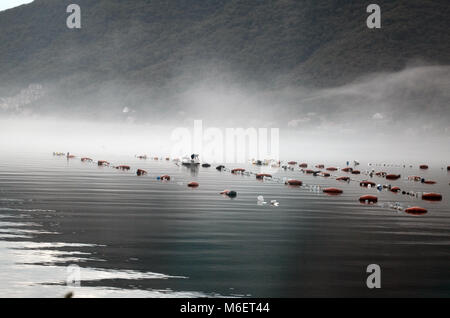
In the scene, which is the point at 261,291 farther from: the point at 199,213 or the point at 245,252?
the point at 199,213

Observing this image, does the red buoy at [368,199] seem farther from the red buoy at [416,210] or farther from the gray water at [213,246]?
the red buoy at [416,210]

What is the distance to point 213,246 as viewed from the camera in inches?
2324

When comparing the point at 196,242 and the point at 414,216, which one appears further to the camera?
the point at 414,216

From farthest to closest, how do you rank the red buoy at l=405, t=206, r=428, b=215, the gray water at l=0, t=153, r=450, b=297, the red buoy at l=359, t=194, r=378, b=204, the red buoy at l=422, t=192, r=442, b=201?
the red buoy at l=422, t=192, r=442, b=201 → the red buoy at l=359, t=194, r=378, b=204 → the red buoy at l=405, t=206, r=428, b=215 → the gray water at l=0, t=153, r=450, b=297

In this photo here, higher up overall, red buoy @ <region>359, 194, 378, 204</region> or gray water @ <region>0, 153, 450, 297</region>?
red buoy @ <region>359, 194, 378, 204</region>

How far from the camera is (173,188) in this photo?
12188cm

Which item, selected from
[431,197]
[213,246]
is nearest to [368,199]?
[431,197]

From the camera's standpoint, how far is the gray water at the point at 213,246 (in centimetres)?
4484

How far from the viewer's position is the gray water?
44.8 m

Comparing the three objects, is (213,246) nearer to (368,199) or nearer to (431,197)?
(368,199)

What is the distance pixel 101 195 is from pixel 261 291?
63302 mm

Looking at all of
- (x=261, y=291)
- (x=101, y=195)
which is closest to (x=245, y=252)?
(x=261, y=291)

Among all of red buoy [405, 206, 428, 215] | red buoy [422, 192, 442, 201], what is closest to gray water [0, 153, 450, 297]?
red buoy [405, 206, 428, 215]

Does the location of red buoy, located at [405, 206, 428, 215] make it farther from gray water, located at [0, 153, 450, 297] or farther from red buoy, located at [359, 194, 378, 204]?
red buoy, located at [359, 194, 378, 204]
